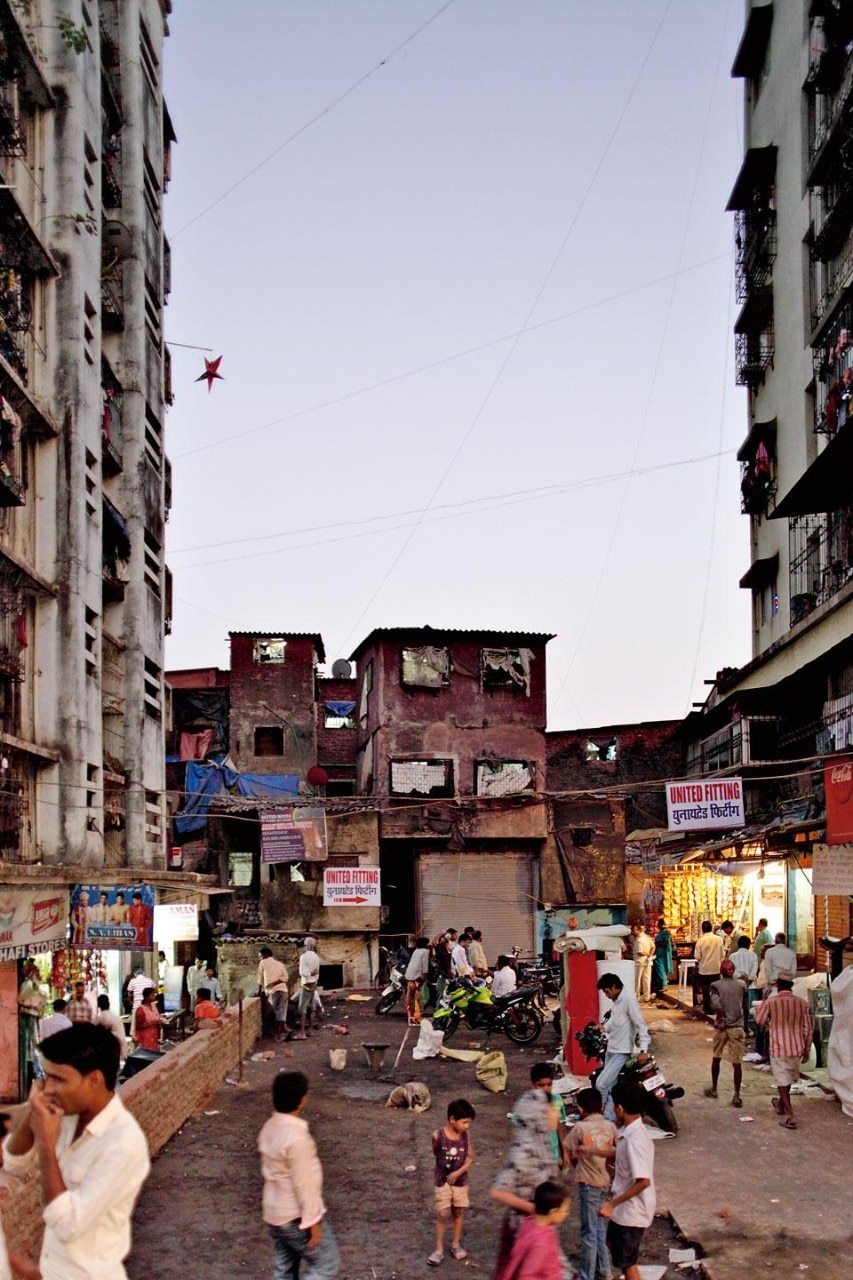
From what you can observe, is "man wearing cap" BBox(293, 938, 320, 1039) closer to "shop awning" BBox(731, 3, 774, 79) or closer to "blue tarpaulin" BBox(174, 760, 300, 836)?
"blue tarpaulin" BBox(174, 760, 300, 836)

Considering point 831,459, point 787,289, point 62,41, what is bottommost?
point 831,459

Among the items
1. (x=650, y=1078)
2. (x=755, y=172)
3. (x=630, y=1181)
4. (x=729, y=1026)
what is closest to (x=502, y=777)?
(x=755, y=172)

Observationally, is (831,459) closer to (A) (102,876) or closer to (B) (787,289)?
(B) (787,289)

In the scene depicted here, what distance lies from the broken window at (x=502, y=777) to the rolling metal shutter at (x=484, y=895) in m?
2.48

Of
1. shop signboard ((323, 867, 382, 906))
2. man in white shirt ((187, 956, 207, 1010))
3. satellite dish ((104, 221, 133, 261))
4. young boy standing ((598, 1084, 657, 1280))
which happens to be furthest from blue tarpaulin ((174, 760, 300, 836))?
young boy standing ((598, 1084, 657, 1280))

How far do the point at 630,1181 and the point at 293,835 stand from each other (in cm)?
2468

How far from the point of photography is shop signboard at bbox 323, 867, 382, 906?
3141 cm

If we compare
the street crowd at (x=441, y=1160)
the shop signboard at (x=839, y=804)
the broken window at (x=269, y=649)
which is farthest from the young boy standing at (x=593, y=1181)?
the broken window at (x=269, y=649)

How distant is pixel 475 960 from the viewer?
26734 mm

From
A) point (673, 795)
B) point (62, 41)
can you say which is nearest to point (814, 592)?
point (673, 795)

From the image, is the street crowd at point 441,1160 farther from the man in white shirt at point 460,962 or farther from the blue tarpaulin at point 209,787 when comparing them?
the blue tarpaulin at point 209,787

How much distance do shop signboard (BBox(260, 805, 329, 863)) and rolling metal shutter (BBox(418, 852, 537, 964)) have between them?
4667 mm

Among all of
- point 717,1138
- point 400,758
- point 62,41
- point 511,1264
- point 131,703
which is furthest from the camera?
point 400,758

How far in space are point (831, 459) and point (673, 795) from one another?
641 cm
